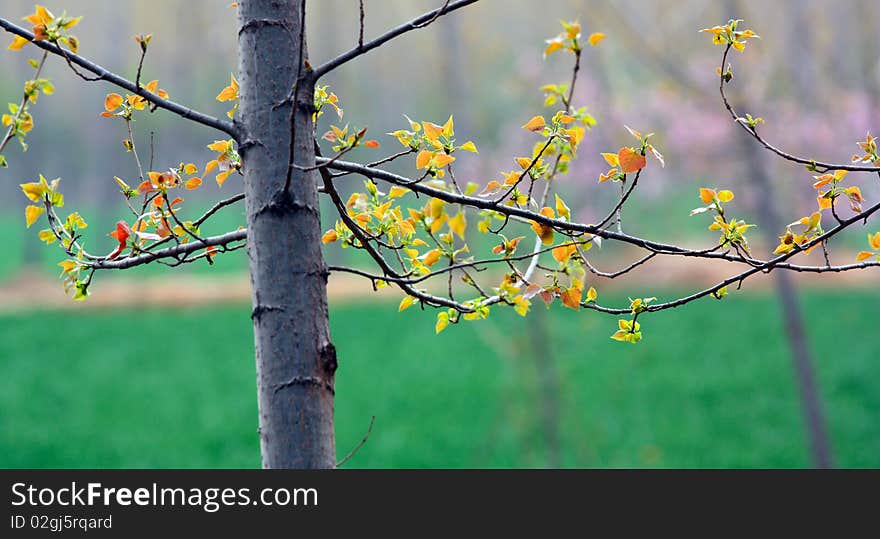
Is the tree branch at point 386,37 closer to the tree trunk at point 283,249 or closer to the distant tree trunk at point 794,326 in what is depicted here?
the tree trunk at point 283,249

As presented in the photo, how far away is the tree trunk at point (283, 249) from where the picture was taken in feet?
5.67

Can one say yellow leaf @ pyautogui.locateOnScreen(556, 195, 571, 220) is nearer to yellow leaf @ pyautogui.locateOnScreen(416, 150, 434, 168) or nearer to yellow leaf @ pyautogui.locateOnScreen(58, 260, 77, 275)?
yellow leaf @ pyautogui.locateOnScreen(416, 150, 434, 168)

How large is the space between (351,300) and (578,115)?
573 inches

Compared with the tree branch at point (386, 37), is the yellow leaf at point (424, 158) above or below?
below

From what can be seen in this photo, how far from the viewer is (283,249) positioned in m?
1.76

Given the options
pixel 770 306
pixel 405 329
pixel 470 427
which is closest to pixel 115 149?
pixel 405 329

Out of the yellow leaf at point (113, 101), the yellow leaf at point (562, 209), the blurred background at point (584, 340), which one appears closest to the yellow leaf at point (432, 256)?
the yellow leaf at point (562, 209)

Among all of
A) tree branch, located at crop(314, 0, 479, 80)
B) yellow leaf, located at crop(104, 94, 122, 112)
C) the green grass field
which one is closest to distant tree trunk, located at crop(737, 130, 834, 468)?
the green grass field

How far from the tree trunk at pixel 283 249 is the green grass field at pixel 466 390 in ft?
21.3

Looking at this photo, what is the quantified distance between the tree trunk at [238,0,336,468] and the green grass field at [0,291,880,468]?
21.3 feet

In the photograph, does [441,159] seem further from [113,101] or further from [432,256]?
[113,101]

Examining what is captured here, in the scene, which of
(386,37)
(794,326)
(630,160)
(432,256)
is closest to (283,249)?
(432,256)
